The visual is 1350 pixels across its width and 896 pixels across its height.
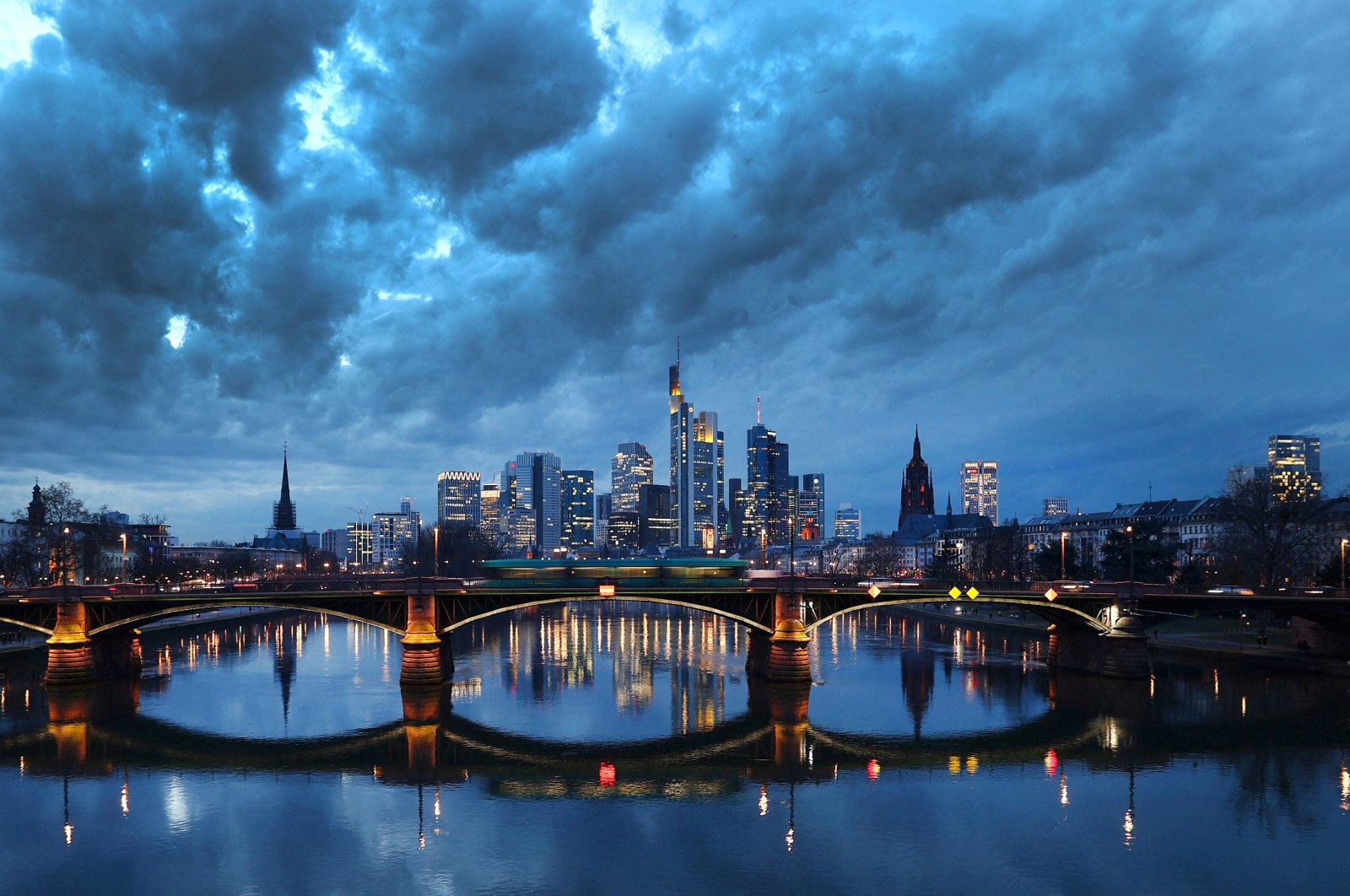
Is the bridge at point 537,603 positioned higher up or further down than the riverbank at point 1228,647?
higher up

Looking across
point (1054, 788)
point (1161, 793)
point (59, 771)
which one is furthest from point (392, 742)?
point (1161, 793)

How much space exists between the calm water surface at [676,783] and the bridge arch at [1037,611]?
571 centimetres

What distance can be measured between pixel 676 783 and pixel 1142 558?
333 feet

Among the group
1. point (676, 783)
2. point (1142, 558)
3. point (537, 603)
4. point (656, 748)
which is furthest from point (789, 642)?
point (1142, 558)

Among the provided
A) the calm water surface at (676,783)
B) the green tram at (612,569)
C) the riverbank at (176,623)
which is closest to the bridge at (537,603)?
the calm water surface at (676,783)

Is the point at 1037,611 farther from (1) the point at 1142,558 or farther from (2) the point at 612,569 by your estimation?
(2) the point at 612,569

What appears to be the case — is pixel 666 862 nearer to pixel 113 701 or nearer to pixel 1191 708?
pixel 1191 708

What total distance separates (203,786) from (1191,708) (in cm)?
6745

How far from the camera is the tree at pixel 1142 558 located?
402 feet

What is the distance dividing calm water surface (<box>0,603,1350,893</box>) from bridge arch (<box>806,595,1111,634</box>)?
5712 mm

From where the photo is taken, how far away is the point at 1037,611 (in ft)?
290

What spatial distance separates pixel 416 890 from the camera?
105 feet

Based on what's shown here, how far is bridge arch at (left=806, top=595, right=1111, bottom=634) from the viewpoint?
2976 inches

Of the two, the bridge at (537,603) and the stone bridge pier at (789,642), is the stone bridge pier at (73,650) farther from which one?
the stone bridge pier at (789,642)
